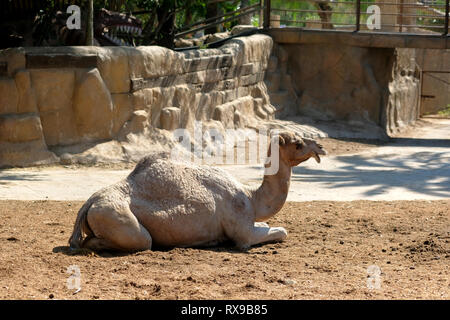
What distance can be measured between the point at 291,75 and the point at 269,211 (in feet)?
35.7

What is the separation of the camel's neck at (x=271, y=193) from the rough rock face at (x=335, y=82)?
32.6 ft

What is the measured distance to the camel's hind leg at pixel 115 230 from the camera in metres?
6.28

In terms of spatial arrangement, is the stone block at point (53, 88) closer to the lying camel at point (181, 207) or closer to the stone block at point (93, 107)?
the stone block at point (93, 107)

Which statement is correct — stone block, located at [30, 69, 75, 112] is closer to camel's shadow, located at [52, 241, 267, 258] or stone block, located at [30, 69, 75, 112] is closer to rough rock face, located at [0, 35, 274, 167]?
rough rock face, located at [0, 35, 274, 167]

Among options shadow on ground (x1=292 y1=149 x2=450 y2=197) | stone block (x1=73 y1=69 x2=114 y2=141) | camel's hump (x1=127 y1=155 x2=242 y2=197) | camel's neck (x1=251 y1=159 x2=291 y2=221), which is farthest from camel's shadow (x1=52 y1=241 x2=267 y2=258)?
stone block (x1=73 y1=69 x2=114 y2=141)

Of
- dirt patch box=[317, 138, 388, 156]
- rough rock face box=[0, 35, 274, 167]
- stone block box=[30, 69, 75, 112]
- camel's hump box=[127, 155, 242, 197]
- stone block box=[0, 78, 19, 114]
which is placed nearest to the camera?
camel's hump box=[127, 155, 242, 197]

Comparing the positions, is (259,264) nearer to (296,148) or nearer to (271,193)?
(271,193)

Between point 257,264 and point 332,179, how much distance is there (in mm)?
5231

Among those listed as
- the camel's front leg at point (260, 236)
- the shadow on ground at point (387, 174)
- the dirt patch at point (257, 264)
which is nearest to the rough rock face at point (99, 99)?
the shadow on ground at point (387, 174)

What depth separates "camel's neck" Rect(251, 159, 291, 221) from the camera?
6.96 meters

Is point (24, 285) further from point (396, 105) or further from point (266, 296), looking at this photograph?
point (396, 105)

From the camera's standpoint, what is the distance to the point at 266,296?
539 cm

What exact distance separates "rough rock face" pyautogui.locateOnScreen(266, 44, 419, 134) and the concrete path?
3182mm

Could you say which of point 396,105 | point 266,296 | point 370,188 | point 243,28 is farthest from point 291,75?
point 266,296
